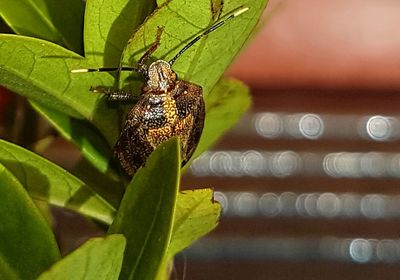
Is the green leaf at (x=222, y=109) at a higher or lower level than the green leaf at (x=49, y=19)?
higher

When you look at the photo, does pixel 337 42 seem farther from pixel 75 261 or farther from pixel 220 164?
pixel 75 261

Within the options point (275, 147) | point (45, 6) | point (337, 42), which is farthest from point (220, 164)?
point (45, 6)

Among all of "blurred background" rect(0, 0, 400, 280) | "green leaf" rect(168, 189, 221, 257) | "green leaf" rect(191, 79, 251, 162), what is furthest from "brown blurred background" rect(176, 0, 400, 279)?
"green leaf" rect(168, 189, 221, 257)

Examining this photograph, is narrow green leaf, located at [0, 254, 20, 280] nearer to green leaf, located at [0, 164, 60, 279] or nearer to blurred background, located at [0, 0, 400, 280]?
green leaf, located at [0, 164, 60, 279]

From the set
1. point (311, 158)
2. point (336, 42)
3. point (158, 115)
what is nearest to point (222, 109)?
point (158, 115)

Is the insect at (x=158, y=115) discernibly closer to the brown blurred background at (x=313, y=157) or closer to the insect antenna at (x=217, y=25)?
the insect antenna at (x=217, y=25)

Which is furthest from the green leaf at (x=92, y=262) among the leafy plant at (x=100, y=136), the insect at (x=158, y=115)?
the insect at (x=158, y=115)
